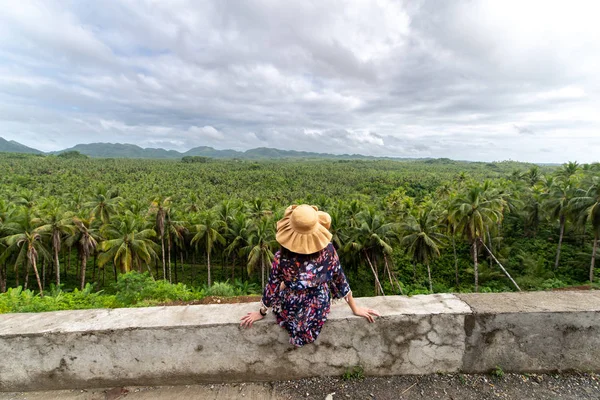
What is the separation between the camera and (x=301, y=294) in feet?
8.81

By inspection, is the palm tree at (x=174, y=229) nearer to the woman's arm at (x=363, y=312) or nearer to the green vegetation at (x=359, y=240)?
the green vegetation at (x=359, y=240)

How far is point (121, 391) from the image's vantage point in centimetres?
268

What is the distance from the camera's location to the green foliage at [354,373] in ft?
9.02

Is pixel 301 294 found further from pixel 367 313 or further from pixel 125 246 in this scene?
pixel 125 246

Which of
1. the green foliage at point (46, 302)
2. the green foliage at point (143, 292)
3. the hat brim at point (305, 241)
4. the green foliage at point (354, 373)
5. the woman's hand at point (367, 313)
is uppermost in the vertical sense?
the hat brim at point (305, 241)

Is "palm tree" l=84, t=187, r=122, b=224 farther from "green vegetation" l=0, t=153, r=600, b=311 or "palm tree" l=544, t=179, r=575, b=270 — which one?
"palm tree" l=544, t=179, r=575, b=270

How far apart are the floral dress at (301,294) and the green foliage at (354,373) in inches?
17.6

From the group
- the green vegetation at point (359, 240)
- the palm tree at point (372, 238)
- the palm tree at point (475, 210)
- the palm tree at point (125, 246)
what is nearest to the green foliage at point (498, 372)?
the green vegetation at point (359, 240)

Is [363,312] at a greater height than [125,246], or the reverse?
[363,312]

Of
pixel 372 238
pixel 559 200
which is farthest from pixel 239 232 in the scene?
pixel 559 200

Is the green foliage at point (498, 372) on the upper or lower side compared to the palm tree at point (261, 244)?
upper

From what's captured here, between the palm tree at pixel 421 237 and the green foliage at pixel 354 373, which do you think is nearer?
the green foliage at pixel 354 373

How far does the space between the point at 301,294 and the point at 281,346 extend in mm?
489

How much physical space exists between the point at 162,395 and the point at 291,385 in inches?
42.5
